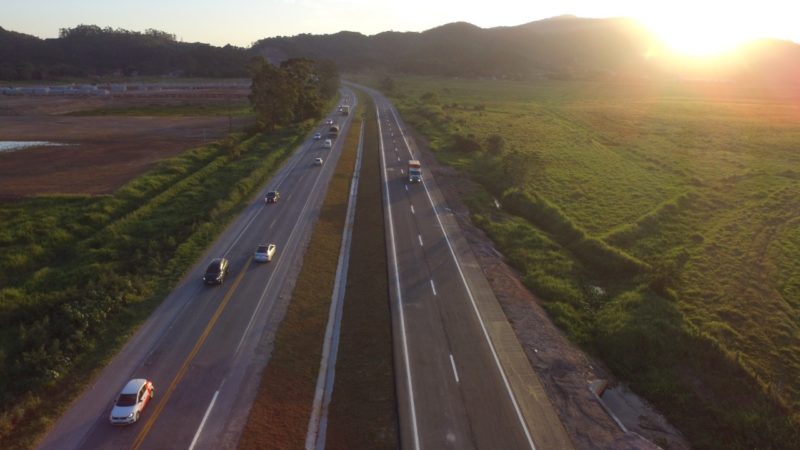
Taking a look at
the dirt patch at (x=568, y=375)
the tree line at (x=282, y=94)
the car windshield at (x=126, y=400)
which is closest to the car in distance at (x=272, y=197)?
the dirt patch at (x=568, y=375)

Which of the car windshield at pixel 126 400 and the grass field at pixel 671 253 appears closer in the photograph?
the car windshield at pixel 126 400

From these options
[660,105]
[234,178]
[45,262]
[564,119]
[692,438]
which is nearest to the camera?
[692,438]

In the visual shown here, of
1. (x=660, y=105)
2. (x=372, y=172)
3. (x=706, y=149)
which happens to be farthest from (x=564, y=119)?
(x=372, y=172)

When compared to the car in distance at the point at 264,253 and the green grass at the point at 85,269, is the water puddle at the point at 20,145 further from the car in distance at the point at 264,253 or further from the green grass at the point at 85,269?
the car in distance at the point at 264,253

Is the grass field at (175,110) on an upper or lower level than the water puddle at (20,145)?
upper

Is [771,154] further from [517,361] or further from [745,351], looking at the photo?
[517,361]

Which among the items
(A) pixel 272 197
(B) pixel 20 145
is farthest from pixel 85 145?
(A) pixel 272 197

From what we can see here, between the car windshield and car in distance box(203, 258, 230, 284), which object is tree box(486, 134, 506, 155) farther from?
the car windshield

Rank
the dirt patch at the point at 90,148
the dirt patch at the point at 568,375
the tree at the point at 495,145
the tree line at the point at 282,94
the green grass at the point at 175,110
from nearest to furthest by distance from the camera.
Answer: the dirt patch at the point at 568,375 < the dirt patch at the point at 90,148 < the tree at the point at 495,145 < the tree line at the point at 282,94 < the green grass at the point at 175,110
